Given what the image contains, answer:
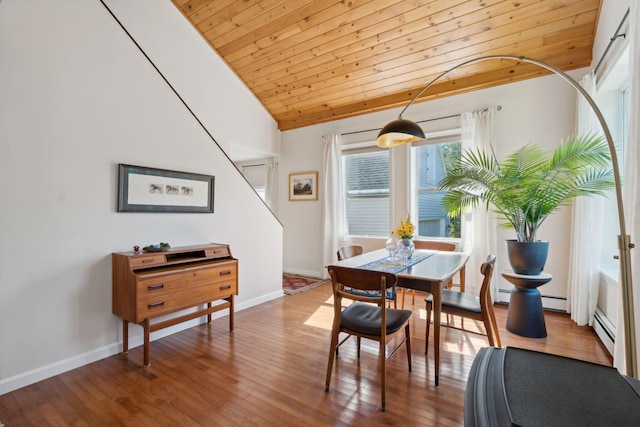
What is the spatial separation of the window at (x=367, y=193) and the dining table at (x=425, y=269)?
179 centimetres

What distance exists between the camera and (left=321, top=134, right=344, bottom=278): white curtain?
5.13 m

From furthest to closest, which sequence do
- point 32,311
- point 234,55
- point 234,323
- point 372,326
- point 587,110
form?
1. point 234,55
2. point 234,323
3. point 587,110
4. point 32,311
5. point 372,326

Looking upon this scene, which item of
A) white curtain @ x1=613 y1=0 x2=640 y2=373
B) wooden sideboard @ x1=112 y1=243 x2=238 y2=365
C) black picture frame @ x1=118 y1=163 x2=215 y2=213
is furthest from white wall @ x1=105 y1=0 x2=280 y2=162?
white curtain @ x1=613 y1=0 x2=640 y2=373

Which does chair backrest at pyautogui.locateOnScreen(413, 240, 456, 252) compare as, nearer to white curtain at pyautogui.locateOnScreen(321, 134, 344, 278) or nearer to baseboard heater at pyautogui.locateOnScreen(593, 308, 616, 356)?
baseboard heater at pyautogui.locateOnScreen(593, 308, 616, 356)

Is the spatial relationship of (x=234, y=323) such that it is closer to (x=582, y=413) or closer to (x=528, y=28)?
(x=582, y=413)

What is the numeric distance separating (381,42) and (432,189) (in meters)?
2.14

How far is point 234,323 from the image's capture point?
3.19m

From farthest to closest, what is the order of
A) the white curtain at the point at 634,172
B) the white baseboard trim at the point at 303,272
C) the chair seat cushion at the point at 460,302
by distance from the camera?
the white baseboard trim at the point at 303,272 < the chair seat cushion at the point at 460,302 < the white curtain at the point at 634,172

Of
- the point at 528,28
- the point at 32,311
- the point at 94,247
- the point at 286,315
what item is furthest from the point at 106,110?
the point at 528,28

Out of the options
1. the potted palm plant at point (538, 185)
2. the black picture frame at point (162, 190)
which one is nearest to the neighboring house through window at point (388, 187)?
the potted palm plant at point (538, 185)

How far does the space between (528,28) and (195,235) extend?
13.8 ft

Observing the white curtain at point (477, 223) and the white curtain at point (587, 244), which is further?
the white curtain at point (477, 223)

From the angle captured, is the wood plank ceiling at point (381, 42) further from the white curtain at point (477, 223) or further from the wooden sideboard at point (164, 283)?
the wooden sideboard at point (164, 283)

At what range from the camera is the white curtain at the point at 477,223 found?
3.74m
